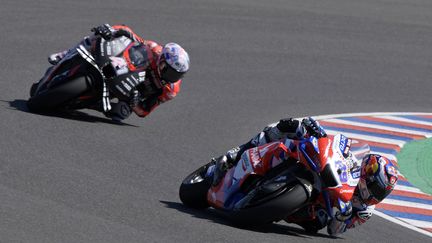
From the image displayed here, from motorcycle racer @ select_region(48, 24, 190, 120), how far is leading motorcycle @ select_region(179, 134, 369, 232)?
3.86m

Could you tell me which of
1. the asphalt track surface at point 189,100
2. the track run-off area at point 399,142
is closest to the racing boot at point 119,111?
the asphalt track surface at point 189,100

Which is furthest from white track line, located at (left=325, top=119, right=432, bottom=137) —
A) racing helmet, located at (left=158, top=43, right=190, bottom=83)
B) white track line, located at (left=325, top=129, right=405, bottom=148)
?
racing helmet, located at (left=158, top=43, right=190, bottom=83)

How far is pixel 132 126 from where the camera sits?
1571 centimetres

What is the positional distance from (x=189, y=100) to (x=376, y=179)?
7.57 m

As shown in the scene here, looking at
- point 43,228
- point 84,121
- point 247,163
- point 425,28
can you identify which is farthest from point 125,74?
point 425,28

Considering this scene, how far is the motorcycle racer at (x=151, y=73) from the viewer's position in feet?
49.3

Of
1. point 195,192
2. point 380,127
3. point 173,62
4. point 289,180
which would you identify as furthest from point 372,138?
point 289,180

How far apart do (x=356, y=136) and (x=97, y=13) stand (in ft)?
26.0

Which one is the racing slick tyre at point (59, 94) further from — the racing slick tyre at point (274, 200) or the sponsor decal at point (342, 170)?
the sponsor decal at point (342, 170)

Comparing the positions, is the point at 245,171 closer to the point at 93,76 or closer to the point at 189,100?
the point at 93,76

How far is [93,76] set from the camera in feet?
48.6

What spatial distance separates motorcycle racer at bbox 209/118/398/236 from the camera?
10945 mm

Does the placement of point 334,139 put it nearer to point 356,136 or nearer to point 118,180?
point 118,180

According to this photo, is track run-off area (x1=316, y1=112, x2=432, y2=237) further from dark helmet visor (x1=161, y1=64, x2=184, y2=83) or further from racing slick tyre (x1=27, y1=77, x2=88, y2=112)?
racing slick tyre (x1=27, y1=77, x2=88, y2=112)
